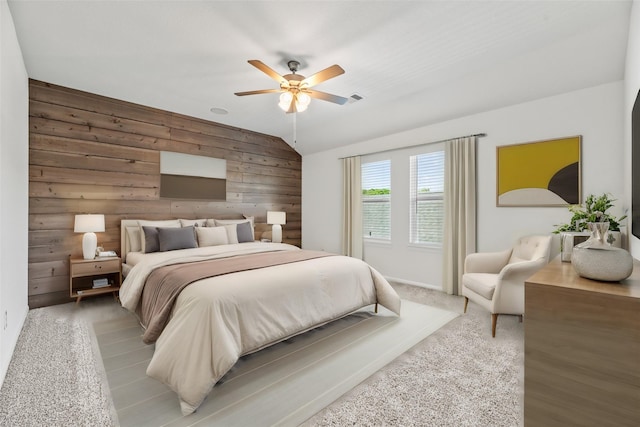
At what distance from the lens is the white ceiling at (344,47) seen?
88.4 inches

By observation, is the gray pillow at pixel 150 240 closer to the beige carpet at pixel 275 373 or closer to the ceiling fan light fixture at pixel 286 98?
the beige carpet at pixel 275 373

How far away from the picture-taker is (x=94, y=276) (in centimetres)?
386

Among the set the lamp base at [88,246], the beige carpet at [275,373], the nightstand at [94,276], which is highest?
the lamp base at [88,246]

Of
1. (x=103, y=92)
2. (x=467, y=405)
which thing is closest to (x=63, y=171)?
(x=103, y=92)

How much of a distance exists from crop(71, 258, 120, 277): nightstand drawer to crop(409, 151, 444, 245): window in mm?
4087

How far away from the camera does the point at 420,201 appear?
450 cm

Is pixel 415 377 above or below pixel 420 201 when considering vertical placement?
below

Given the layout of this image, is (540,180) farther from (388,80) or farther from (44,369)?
(44,369)

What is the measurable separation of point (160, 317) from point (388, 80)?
3.27 m

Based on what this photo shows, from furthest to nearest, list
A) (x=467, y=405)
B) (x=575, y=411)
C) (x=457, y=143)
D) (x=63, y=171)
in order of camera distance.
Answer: (x=457, y=143) < (x=63, y=171) < (x=467, y=405) < (x=575, y=411)

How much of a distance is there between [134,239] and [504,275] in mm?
4346

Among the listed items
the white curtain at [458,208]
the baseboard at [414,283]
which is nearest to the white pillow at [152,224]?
the baseboard at [414,283]

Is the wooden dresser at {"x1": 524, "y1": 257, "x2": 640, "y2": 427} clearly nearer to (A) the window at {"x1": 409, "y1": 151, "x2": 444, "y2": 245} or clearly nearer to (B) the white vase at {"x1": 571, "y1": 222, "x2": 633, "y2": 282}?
(B) the white vase at {"x1": 571, "y1": 222, "x2": 633, "y2": 282}

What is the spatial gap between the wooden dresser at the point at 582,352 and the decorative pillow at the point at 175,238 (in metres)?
3.74
